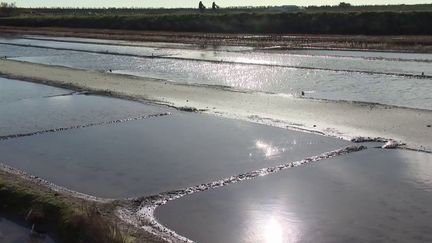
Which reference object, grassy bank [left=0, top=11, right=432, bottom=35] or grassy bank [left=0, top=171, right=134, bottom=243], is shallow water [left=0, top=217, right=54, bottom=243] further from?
grassy bank [left=0, top=11, right=432, bottom=35]

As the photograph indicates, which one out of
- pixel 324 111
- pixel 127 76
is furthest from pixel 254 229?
pixel 127 76

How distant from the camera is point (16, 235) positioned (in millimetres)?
4547

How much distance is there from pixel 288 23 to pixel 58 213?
1298 inches

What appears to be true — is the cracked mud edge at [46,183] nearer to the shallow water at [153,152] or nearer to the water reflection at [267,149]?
the shallow water at [153,152]

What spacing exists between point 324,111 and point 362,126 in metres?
1.30

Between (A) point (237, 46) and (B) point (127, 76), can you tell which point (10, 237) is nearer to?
(B) point (127, 76)

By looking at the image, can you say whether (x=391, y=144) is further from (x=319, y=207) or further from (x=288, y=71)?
(x=288, y=71)

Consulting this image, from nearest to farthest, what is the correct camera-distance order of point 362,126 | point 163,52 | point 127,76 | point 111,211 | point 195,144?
point 111,211
point 195,144
point 362,126
point 127,76
point 163,52

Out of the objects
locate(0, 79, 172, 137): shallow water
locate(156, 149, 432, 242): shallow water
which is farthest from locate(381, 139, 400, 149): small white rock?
locate(0, 79, 172, 137): shallow water

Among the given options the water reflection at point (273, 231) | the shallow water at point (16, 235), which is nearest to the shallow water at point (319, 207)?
the water reflection at point (273, 231)

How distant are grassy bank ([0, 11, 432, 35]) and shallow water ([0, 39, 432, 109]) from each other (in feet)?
35.1

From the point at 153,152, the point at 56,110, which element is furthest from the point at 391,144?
the point at 56,110

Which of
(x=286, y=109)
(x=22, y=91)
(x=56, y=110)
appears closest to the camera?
(x=286, y=109)

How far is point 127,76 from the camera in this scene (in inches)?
613
